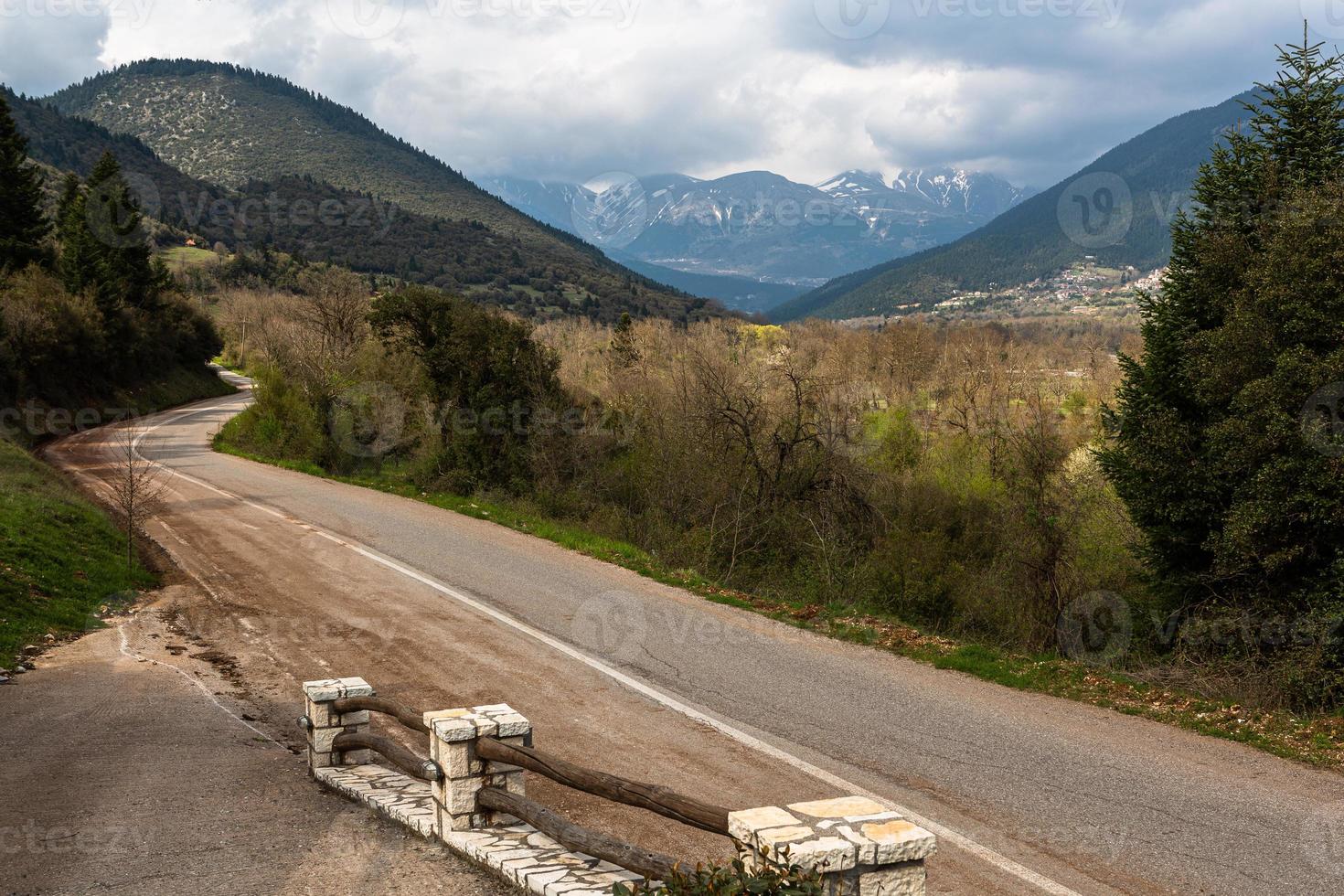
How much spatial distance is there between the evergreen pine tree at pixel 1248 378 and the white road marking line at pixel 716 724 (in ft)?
22.6

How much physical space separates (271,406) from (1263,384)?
32.6 meters

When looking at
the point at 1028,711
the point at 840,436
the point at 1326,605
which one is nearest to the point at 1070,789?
A: the point at 1028,711

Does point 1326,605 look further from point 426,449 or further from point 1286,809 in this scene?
point 426,449

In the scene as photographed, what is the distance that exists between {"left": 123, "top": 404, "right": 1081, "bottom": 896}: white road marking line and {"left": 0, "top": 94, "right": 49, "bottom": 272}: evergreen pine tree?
40.8 m

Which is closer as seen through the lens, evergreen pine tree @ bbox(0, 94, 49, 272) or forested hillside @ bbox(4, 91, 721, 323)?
evergreen pine tree @ bbox(0, 94, 49, 272)

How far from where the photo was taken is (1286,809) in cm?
611

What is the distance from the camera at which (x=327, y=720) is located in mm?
7000

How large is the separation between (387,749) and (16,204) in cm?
5427

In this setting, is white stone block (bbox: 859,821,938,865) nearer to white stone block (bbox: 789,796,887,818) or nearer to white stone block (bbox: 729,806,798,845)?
white stone block (bbox: 789,796,887,818)

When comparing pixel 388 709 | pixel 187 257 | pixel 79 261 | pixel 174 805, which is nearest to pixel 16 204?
pixel 79 261

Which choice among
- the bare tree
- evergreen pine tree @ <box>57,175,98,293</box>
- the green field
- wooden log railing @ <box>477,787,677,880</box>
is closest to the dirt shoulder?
wooden log railing @ <box>477,787,677,880</box>

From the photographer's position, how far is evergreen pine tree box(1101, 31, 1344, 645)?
10.6 m

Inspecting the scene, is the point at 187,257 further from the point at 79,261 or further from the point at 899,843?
the point at 899,843

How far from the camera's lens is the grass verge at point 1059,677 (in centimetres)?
757
